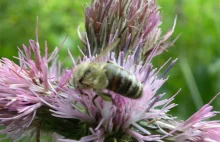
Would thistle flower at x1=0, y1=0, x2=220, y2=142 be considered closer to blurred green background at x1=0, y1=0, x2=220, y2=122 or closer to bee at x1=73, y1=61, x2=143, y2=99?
bee at x1=73, y1=61, x2=143, y2=99

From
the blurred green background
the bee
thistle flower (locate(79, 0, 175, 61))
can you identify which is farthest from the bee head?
the blurred green background

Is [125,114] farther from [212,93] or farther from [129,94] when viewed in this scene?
[212,93]

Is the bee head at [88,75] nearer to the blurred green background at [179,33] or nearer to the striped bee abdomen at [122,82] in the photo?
the striped bee abdomen at [122,82]

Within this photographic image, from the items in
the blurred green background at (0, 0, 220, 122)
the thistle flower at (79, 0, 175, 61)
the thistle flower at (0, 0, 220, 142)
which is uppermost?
the blurred green background at (0, 0, 220, 122)

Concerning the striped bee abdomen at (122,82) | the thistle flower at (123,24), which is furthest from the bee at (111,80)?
the thistle flower at (123,24)

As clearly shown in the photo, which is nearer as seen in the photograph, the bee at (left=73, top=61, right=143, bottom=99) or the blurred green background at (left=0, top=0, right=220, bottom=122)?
the bee at (left=73, top=61, right=143, bottom=99)
